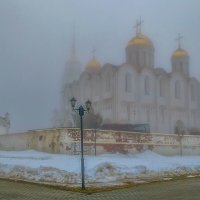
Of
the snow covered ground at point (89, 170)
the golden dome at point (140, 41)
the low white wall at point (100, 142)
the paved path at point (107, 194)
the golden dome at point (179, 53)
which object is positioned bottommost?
the paved path at point (107, 194)

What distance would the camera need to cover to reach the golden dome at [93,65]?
54.5 m

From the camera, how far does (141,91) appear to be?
46719 mm

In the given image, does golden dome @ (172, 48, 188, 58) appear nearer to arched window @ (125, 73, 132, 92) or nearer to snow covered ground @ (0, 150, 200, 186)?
arched window @ (125, 73, 132, 92)

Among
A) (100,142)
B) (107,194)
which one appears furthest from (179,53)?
(107,194)

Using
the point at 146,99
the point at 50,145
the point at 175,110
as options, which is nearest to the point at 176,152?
the point at 50,145

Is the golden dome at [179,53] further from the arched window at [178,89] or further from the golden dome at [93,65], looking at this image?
the golden dome at [93,65]

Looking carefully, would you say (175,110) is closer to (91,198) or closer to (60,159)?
(60,159)

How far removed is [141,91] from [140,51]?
766cm

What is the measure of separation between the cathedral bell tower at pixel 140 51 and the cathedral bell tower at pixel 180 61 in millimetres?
5429

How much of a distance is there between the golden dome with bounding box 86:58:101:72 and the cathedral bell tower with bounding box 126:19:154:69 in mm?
4484

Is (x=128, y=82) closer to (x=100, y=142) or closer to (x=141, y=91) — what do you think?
(x=141, y=91)

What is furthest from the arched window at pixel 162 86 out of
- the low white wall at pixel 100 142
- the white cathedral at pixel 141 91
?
the low white wall at pixel 100 142

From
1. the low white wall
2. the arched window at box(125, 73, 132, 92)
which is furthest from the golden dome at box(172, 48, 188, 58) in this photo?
the low white wall

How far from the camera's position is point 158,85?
48531 millimetres
